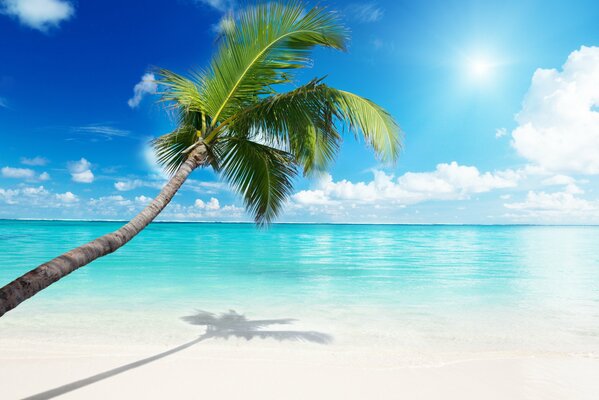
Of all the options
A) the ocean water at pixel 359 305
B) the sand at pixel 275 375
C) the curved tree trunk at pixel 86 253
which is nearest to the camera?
the curved tree trunk at pixel 86 253

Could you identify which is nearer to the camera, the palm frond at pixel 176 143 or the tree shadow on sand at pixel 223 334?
the tree shadow on sand at pixel 223 334

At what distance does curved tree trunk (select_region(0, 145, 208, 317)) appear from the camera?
6.95 feet

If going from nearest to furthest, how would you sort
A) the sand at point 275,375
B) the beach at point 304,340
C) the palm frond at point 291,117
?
1. the sand at point 275,375
2. the beach at point 304,340
3. the palm frond at point 291,117

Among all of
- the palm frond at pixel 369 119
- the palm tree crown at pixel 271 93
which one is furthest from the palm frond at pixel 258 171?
the palm frond at pixel 369 119

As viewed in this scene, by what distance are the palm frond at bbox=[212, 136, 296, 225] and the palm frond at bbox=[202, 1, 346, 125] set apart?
760mm

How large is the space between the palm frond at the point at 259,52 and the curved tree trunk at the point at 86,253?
2.73ft

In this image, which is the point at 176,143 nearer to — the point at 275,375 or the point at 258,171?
the point at 258,171

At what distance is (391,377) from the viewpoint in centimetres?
430

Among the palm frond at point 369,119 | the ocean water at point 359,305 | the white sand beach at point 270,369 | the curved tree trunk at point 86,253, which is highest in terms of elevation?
the palm frond at point 369,119

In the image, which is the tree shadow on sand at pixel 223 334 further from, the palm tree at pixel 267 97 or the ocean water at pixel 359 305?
the palm tree at pixel 267 97

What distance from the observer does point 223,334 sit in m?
6.19

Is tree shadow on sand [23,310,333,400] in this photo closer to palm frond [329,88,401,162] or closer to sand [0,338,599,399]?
sand [0,338,599,399]

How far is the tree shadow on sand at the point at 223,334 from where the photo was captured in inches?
157

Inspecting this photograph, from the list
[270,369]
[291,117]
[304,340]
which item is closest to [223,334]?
[304,340]
